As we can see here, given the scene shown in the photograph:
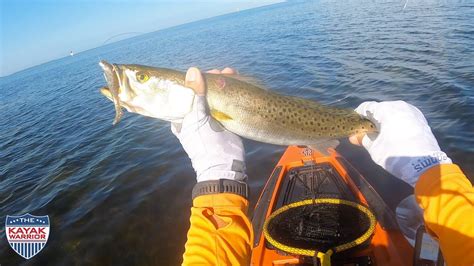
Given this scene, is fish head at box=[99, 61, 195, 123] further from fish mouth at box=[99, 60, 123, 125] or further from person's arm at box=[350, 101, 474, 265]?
person's arm at box=[350, 101, 474, 265]

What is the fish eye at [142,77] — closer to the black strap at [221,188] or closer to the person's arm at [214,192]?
the person's arm at [214,192]

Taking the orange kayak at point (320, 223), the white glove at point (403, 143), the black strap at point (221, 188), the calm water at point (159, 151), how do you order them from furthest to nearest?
the calm water at point (159, 151)
the orange kayak at point (320, 223)
the black strap at point (221, 188)
the white glove at point (403, 143)

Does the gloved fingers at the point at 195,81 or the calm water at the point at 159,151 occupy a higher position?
the gloved fingers at the point at 195,81

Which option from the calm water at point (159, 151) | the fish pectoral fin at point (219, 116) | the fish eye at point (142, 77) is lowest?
the calm water at point (159, 151)

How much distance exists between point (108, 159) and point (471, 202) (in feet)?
46.5

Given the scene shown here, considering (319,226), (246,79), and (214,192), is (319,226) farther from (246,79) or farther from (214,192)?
(246,79)

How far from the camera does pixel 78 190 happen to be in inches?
Result: 466

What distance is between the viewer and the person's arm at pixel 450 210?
2.25m

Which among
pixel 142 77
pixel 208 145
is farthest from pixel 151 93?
pixel 208 145

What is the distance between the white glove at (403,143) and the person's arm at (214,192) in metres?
1.76

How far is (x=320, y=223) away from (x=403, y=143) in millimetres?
1874

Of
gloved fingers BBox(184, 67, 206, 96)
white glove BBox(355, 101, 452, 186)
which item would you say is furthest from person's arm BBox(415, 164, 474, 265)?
gloved fingers BBox(184, 67, 206, 96)

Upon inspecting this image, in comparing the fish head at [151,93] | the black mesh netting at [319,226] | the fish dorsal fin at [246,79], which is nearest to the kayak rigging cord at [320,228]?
the black mesh netting at [319,226]

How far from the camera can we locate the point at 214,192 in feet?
11.5
